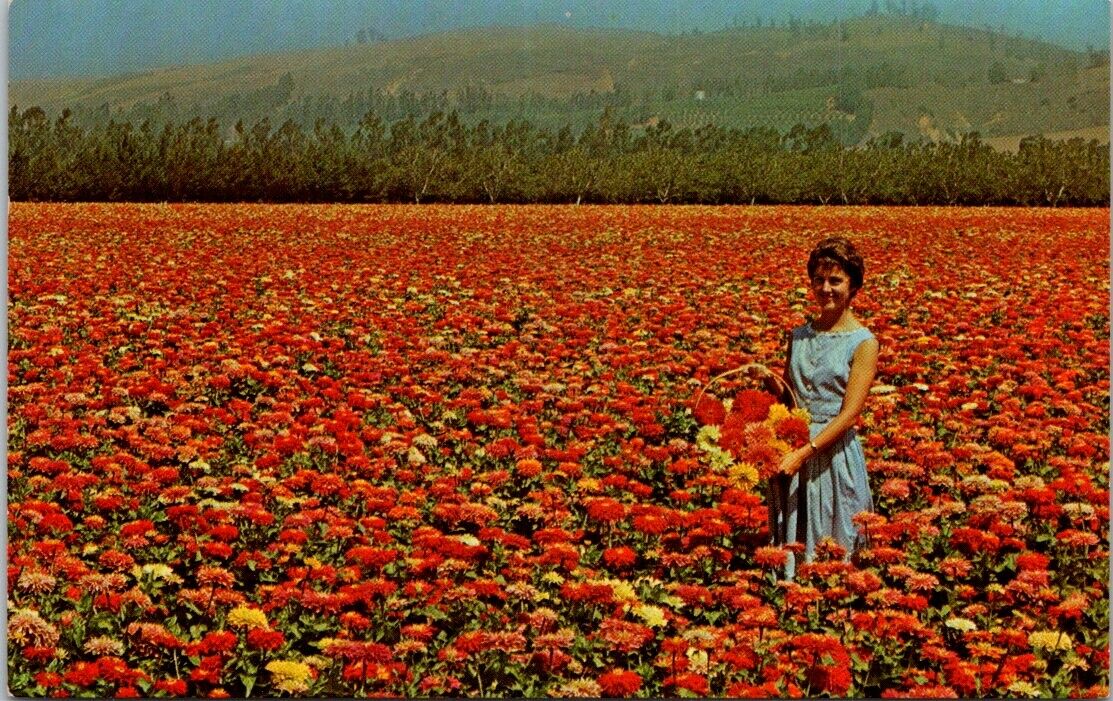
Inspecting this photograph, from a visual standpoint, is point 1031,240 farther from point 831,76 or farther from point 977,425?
point 831,76

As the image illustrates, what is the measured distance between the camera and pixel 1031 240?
49.0 ft

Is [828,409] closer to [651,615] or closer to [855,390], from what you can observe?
[855,390]

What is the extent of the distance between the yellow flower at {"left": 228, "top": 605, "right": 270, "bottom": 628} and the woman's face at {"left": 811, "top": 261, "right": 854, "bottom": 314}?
1.77 metres

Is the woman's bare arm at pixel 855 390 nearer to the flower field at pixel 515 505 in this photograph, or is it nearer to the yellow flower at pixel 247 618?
the flower field at pixel 515 505

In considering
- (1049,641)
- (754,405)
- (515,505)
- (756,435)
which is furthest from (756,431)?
(515,505)

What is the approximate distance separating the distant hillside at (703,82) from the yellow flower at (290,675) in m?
33.0

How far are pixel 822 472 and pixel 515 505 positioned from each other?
1305 millimetres

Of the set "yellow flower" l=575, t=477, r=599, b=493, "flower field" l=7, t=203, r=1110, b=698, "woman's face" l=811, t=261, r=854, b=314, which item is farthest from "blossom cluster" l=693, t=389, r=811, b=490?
"yellow flower" l=575, t=477, r=599, b=493

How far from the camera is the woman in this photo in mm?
4039

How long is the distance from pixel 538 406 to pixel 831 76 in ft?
301

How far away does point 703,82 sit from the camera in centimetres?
7706

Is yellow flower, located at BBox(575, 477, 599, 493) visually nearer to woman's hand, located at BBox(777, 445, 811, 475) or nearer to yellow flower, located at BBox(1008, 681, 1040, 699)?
woman's hand, located at BBox(777, 445, 811, 475)

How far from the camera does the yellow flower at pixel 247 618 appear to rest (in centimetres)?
371

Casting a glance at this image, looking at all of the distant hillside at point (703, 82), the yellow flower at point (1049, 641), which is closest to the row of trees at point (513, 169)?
the distant hillside at point (703, 82)
